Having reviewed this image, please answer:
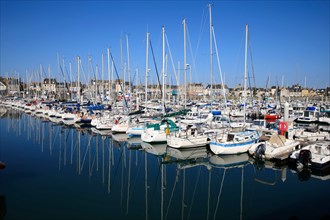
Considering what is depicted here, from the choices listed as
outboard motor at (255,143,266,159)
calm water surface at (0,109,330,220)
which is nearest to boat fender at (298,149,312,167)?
calm water surface at (0,109,330,220)

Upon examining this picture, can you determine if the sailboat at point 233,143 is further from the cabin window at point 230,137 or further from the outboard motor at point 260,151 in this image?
the outboard motor at point 260,151

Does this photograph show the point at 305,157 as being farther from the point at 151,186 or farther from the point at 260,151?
the point at 151,186

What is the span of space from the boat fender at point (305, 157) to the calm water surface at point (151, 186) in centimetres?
104

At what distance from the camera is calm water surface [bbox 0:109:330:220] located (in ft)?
41.4

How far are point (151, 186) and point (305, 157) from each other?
10.4 meters

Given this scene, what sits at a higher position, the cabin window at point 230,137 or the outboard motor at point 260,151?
the cabin window at point 230,137

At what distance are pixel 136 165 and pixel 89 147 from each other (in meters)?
8.05

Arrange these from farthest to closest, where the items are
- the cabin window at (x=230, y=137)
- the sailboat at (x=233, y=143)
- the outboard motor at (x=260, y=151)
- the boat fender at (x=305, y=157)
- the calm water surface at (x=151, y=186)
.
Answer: the cabin window at (x=230, y=137) → the sailboat at (x=233, y=143) → the outboard motor at (x=260, y=151) → the boat fender at (x=305, y=157) → the calm water surface at (x=151, y=186)

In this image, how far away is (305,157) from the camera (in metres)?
18.5

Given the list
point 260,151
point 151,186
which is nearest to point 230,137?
point 260,151

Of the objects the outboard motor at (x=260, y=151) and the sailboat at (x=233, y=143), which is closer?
the outboard motor at (x=260, y=151)

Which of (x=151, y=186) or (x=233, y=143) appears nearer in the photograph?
(x=151, y=186)

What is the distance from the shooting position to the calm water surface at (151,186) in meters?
12.6

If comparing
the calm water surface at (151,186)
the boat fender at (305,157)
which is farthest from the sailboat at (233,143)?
the boat fender at (305,157)
